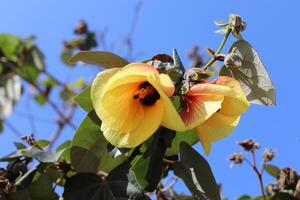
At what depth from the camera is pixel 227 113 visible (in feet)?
3.29

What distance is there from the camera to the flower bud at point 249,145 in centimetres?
140

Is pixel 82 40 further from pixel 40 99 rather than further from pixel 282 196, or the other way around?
pixel 282 196

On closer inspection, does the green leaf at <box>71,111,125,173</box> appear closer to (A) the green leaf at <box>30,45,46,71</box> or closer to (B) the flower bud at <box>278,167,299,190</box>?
(B) the flower bud at <box>278,167,299,190</box>

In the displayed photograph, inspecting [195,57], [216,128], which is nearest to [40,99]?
[195,57]

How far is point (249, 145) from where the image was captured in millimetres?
1398

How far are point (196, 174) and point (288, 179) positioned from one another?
356mm

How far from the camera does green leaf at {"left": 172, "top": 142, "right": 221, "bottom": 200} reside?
1017 mm

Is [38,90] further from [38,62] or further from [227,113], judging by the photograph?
[227,113]

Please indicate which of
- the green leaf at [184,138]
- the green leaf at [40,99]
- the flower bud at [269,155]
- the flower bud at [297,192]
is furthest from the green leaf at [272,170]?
the green leaf at [40,99]

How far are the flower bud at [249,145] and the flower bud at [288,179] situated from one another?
0.11 m

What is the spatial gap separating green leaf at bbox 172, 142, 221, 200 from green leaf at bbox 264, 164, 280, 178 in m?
0.40

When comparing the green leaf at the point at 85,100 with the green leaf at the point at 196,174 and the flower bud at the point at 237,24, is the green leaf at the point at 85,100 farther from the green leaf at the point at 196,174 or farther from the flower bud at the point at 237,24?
the flower bud at the point at 237,24

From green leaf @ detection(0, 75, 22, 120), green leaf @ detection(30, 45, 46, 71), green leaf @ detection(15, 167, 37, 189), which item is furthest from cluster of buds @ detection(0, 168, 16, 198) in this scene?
green leaf @ detection(30, 45, 46, 71)

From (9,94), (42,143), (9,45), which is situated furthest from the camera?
(9,45)
